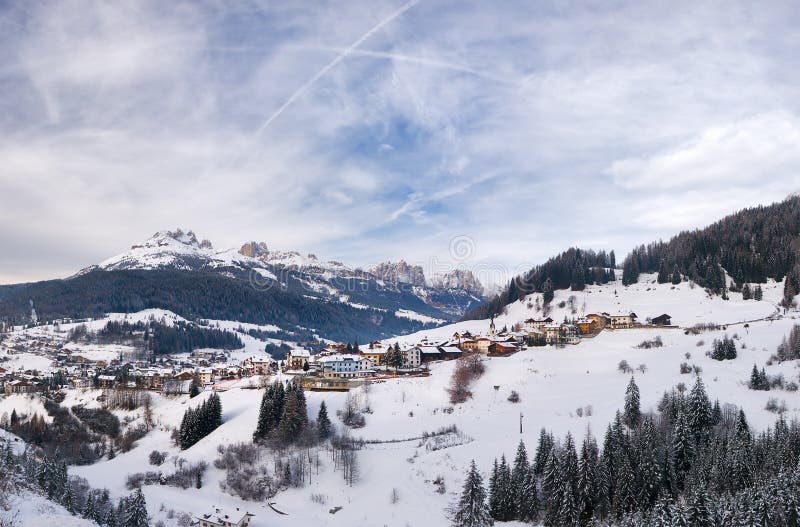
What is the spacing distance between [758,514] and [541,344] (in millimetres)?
59408

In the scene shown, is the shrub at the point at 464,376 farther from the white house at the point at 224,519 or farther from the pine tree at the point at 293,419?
the white house at the point at 224,519

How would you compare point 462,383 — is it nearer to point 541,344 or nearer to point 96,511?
point 541,344

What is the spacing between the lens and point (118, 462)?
68125mm

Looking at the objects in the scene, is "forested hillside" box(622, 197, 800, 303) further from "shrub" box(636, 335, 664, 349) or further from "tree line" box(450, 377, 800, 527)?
"tree line" box(450, 377, 800, 527)

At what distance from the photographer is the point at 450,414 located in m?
64.1

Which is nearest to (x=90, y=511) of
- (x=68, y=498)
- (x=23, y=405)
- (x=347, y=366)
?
(x=68, y=498)

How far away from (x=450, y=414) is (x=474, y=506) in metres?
24.0

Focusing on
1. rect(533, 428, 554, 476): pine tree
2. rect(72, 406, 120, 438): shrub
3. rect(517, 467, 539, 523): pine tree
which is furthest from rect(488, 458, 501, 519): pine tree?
rect(72, 406, 120, 438): shrub

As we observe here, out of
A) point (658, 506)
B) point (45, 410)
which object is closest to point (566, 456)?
point (658, 506)

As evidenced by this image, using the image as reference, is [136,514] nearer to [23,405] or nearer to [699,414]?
[699,414]

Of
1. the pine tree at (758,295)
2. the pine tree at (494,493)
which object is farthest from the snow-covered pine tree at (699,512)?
the pine tree at (758,295)

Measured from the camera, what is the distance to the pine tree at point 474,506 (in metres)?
39.8

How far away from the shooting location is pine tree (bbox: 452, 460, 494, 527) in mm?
39844

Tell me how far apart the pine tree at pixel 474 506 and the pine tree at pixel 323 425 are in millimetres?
22826
